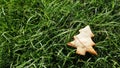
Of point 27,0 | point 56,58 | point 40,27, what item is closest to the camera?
point 56,58

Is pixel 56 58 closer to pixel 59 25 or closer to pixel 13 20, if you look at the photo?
pixel 59 25

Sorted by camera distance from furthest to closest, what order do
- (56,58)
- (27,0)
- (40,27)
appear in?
(27,0) < (40,27) < (56,58)

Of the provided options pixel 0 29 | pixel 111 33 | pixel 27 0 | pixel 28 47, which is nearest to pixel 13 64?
pixel 28 47

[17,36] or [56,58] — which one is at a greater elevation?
[17,36]

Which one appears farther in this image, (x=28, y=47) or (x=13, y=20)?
(x=13, y=20)

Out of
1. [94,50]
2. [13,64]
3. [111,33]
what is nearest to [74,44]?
[94,50]

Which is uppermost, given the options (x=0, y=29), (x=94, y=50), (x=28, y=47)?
(x=0, y=29)
